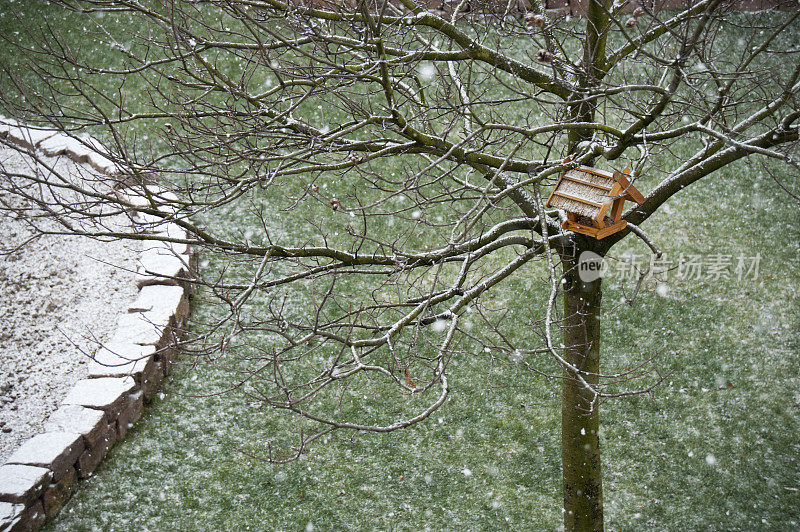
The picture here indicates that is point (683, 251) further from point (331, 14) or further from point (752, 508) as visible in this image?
point (331, 14)

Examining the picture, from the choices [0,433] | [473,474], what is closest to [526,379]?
[473,474]

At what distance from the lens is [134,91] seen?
36.8 ft

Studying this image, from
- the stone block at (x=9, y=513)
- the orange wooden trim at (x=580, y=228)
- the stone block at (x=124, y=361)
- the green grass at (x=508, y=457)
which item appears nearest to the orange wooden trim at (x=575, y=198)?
the orange wooden trim at (x=580, y=228)

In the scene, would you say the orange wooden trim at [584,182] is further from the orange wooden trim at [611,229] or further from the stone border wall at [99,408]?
the stone border wall at [99,408]

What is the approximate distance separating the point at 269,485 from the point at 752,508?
4.36 meters

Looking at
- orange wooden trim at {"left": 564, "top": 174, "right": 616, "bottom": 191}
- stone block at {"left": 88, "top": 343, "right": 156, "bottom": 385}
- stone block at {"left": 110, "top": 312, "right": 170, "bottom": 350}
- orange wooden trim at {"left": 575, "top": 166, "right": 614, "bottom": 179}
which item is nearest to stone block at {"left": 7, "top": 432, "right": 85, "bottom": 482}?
stone block at {"left": 88, "top": 343, "right": 156, "bottom": 385}

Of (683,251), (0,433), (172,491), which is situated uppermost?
(683,251)

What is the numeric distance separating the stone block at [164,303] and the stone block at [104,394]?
877 millimetres

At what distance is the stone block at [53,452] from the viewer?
552 centimetres

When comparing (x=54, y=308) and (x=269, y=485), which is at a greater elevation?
(x=54, y=308)

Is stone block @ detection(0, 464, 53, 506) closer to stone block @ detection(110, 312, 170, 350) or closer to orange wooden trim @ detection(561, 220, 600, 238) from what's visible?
stone block @ detection(110, 312, 170, 350)

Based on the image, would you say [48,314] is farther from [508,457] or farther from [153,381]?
[508,457]

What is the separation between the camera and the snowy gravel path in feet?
21.5

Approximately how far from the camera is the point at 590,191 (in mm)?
4188
